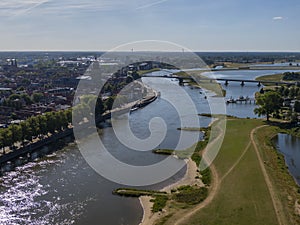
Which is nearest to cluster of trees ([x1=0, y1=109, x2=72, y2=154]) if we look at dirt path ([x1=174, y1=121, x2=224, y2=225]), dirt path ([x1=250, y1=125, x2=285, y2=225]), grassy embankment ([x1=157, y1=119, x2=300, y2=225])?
dirt path ([x1=174, y1=121, x2=224, y2=225])

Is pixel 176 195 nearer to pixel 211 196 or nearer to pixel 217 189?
pixel 211 196

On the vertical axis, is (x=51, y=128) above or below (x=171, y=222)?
above

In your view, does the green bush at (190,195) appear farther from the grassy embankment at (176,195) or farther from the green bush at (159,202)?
the green bush at (159,202)

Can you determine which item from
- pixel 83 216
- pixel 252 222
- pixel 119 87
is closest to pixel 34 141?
pixel 83 216

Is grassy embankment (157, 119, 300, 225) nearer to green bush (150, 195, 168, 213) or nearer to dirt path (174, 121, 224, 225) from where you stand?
dirt path (174, 121, 224, 225)

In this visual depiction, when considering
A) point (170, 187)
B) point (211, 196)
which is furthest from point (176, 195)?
point (211, 196)

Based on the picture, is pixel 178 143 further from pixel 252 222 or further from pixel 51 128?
pixel 252 222
